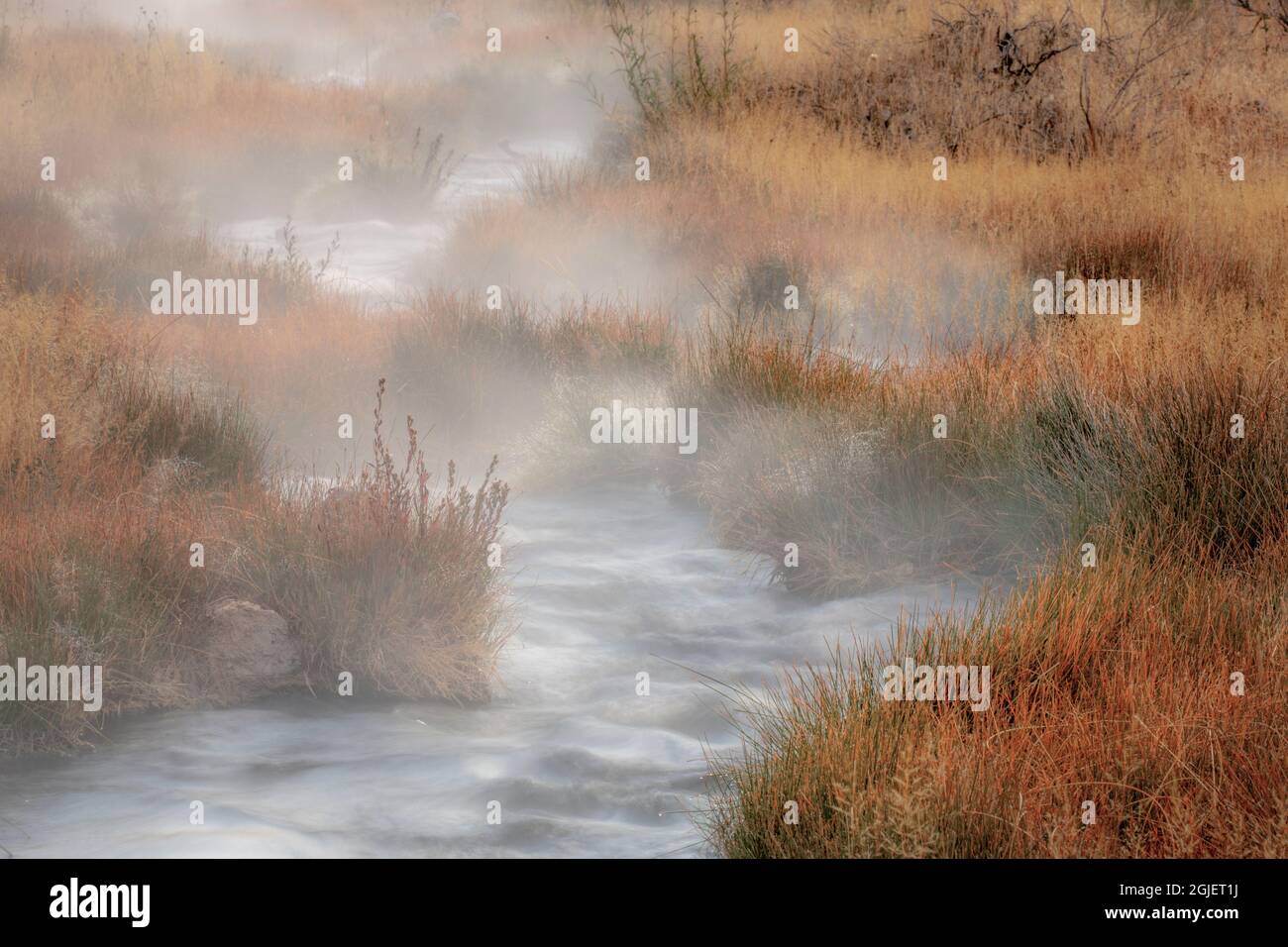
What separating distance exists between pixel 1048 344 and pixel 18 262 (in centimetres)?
627

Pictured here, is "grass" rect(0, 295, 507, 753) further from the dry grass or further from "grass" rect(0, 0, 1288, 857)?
the dry grass

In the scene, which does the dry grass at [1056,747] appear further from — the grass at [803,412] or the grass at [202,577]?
the grass at [202,577]

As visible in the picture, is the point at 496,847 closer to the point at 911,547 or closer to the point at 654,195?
the point at 911,547

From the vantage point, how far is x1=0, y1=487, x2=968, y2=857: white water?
3.84 metres

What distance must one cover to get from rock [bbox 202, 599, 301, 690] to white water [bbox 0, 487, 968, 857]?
0.12 m

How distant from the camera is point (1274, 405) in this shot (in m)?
5.28

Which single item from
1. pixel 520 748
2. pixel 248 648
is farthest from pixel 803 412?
pixel 248 648

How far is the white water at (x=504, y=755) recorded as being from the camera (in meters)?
3.84

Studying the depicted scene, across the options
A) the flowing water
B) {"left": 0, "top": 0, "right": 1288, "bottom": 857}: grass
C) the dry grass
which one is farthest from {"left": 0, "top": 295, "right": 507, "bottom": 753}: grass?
the dry grass

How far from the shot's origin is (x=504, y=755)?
175 inches

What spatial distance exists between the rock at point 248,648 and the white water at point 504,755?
0.39ft

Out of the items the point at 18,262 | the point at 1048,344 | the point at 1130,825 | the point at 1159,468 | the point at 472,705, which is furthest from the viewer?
the point at 18,262

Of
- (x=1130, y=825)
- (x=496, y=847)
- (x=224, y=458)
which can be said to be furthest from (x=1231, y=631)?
(x=224, y=458)

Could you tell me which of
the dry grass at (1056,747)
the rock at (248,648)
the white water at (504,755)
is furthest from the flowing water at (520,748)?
the dry grass at (1056,747)
